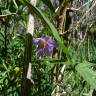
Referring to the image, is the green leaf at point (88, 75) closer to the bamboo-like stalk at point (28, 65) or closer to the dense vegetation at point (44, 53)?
the dense vegetation at point (44, 53)

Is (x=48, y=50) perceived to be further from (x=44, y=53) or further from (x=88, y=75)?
(x=88, y=75)

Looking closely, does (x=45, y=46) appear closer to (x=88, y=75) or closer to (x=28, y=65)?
→ (x=28, y=65)

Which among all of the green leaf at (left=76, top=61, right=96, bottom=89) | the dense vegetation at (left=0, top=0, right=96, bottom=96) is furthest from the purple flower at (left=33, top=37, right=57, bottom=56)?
the green leaf at (left=76, top=61, right=96, bottom=89)

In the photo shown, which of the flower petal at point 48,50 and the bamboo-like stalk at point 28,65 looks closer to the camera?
the bamboo-like stalk at point 28,65

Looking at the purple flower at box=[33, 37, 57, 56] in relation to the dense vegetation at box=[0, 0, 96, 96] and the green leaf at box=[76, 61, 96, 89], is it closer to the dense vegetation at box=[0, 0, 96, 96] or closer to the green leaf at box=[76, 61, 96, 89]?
the dense vegetation at box=[0, 0, 96, 96]

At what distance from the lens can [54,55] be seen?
43.4 inches

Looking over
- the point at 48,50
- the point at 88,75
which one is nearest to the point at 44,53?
the point at 48,50

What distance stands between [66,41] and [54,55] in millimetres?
63

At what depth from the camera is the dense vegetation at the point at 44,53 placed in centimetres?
68

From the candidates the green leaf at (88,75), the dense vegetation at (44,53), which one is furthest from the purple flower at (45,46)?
the green leaf at (88,75)

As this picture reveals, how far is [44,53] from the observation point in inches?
31.8

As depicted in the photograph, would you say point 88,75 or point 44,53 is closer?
point 88,75

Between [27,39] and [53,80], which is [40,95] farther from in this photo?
[27,39]

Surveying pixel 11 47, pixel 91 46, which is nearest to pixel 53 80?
pixel 11 47
